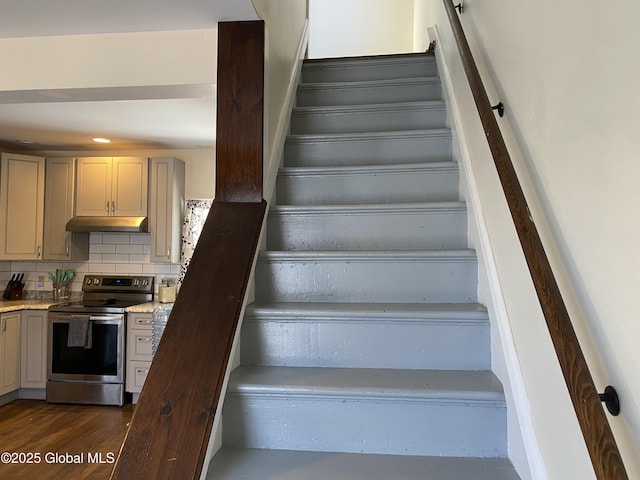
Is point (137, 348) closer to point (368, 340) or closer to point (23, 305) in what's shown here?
point (23, 305)

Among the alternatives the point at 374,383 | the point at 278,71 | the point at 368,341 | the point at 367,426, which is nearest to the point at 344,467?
the point at 367,426

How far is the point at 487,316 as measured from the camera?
141cm

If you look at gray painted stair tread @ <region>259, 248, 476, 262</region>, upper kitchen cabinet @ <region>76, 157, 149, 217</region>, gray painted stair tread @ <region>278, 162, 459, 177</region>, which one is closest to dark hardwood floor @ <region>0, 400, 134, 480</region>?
upper kitchen cabinet @ <region>76, 157, 149, 217</region>

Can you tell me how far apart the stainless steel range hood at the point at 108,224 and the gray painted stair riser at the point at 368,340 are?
3042 millimetres

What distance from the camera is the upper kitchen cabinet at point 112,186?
418 cm

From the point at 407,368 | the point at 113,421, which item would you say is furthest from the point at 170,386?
the point at 113,421

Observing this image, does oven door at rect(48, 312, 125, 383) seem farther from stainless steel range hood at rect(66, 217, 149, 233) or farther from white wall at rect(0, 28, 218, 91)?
white wall at rect(0, 28, 218, 91)

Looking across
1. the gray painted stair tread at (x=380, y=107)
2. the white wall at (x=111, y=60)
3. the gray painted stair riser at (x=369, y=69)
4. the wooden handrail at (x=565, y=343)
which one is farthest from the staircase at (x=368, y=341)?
the gray painted stair riser at (x=369, y=69)

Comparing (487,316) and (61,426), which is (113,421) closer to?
(61,426)

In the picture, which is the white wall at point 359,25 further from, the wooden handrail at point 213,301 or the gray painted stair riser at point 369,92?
the wooden handrail at point 213,301

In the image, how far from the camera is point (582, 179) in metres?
0.83

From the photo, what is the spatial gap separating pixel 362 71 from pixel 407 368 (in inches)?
86.4

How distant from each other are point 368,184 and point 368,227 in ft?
0.95

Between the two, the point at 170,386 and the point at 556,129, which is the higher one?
the point at 556,129
